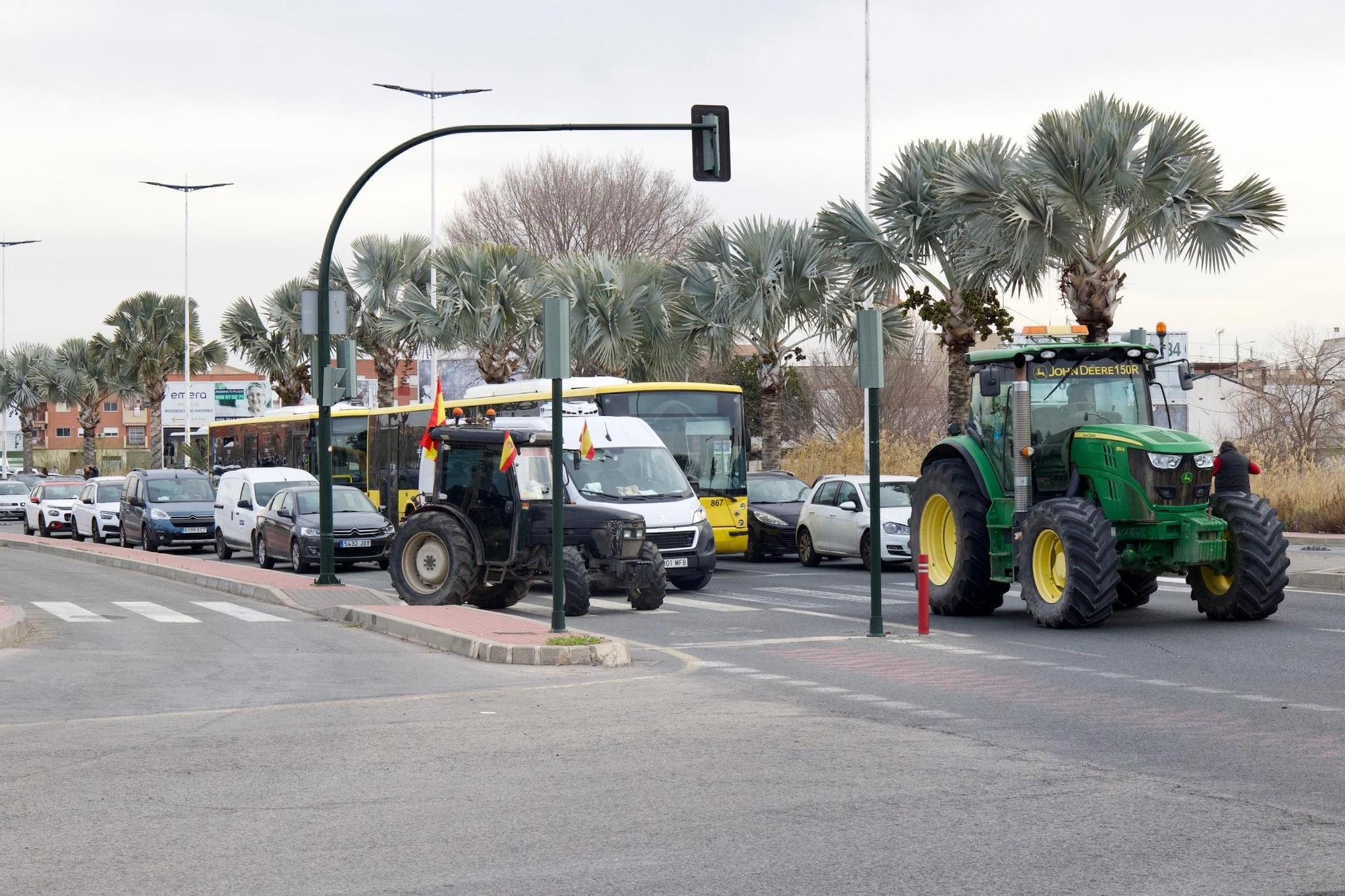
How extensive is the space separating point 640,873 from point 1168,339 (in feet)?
172

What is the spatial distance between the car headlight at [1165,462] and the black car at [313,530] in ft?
48.1

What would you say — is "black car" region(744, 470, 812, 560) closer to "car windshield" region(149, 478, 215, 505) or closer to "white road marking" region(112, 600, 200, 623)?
"white road marking" region(112, 600, 200, 623)

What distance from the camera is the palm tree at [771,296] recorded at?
118ft

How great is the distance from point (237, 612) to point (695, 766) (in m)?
12.5

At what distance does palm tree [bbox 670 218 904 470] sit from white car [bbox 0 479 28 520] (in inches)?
1160

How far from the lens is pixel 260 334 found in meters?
57.6

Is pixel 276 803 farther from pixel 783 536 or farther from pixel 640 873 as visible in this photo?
pixel 783 536

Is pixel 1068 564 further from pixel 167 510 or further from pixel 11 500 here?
pixel 11 500

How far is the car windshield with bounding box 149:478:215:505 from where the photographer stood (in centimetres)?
3441

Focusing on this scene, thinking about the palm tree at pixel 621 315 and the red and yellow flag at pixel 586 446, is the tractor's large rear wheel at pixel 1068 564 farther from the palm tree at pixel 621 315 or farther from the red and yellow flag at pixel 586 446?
the palm tree at pixel 621 315

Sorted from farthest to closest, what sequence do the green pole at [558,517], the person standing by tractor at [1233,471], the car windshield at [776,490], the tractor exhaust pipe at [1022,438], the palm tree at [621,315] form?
the palm tree at [621,315] < the car windshield at [776,490] < the person standing by tractor at [1233,471] < the tractor exhaust pipe at [1022,438] < the green pole at [558,517]

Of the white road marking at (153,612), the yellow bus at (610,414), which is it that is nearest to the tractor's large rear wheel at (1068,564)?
the white road marking at (153,612)

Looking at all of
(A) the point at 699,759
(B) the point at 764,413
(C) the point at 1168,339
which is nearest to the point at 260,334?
(B) the point at 764,413

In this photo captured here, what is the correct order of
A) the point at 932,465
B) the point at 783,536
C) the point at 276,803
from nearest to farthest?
the point at 276,803, the point at 932,465, the point at 783,536
